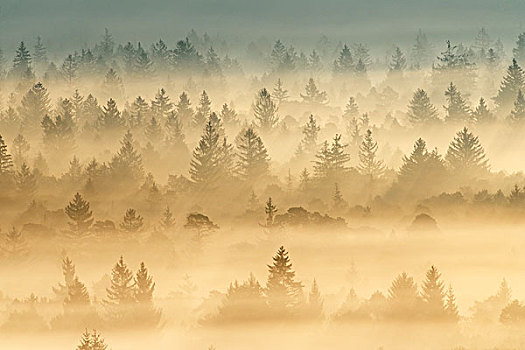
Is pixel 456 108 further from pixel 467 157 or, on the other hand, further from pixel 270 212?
pixel 270 212

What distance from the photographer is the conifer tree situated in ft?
354

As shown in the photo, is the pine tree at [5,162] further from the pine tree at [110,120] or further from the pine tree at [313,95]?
the pine tree at [313,95]

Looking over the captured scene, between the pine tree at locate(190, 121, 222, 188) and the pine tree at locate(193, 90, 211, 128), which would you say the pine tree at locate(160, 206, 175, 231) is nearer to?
the pine tree at locate(190, 121, 222, 188)

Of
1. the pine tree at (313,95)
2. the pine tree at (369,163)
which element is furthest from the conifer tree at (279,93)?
the pine tree at (369,163)

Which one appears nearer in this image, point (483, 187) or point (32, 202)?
point (32, 202)

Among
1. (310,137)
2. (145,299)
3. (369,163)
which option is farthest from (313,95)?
(145,299)

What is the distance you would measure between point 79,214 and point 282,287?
1481 centimetres

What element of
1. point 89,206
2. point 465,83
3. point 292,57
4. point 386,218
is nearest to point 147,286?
point 89,206

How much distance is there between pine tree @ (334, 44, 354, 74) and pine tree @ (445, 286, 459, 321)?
287 feet

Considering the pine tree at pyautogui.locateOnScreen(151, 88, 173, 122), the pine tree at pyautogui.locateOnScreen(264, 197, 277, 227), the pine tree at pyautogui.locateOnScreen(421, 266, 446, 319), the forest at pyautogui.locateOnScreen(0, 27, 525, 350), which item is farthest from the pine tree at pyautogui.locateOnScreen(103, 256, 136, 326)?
the pine tree at pyautogui.locateOnScreen(151, 88, 173, 122)

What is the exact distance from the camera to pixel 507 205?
6350cm

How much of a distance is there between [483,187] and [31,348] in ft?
117

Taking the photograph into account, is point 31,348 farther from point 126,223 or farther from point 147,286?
point 126,223

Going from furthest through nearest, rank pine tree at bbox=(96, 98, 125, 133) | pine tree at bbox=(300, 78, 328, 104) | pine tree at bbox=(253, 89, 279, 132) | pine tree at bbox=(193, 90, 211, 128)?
pine tree at bbox=(300, 78, 328, 104)
pine tree at bbox=(253, 89, 279, 132)
pine tree at bbox=(193, 90, 211, 128)
pine tree at bbox=(96, 98, 125, 133)
